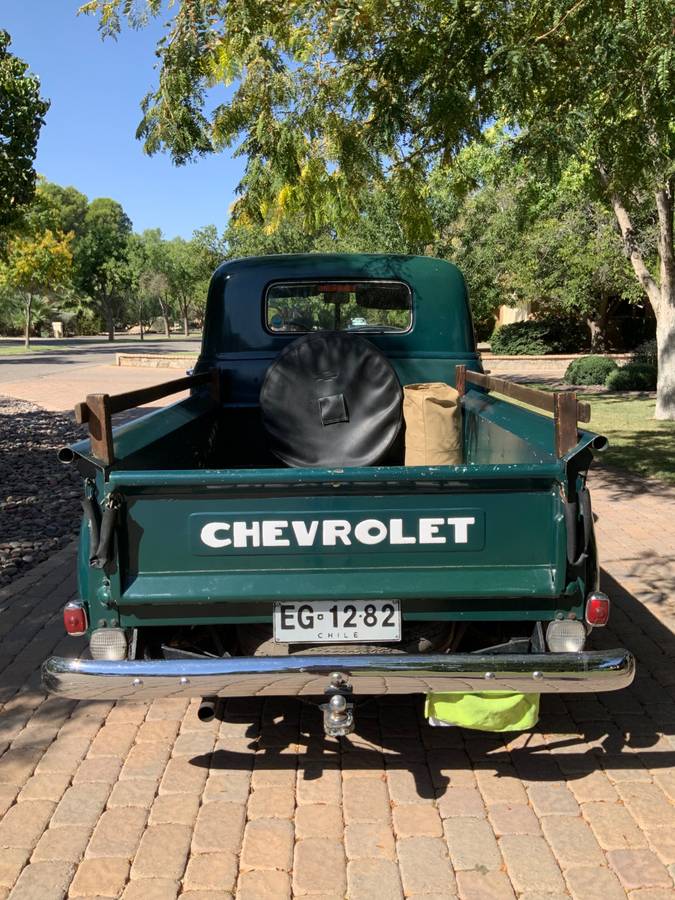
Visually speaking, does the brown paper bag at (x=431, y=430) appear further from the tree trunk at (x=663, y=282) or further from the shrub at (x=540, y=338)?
the shrub at (x=540, y=338)

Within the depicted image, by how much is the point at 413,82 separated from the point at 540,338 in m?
22.4

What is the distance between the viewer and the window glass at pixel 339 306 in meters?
5.27

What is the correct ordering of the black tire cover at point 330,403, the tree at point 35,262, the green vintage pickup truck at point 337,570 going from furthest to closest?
the tree at point 35,262 < the black tire cover at point 330,403 < the green vintage pickup truck at point 337,570

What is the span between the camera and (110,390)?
18609 mm

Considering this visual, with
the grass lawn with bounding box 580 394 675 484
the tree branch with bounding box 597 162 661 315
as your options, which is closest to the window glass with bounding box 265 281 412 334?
the grass lawn with bounding box 580 394 675 484

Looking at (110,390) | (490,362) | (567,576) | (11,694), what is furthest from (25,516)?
(490,362)

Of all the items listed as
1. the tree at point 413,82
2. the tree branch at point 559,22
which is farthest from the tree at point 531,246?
A: the tree branch at point 559,22

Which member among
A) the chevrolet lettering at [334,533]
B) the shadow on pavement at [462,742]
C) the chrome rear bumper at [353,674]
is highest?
the chevrolet lettering at [334,533]

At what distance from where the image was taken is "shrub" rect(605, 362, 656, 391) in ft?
59.7

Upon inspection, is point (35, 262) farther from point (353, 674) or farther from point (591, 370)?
point (353, 674)

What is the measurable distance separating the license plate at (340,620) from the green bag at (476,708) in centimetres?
28

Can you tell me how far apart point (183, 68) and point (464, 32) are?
2.28m

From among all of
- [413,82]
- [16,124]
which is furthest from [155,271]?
[413,82]

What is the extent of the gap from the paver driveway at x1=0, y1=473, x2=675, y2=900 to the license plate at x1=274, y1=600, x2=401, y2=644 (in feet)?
2.18
